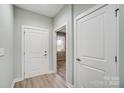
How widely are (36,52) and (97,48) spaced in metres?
2.53

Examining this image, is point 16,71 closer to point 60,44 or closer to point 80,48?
point 80,48

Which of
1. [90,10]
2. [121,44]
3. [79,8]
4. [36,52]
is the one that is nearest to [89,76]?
[121,44]

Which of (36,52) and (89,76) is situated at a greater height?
(36,52)

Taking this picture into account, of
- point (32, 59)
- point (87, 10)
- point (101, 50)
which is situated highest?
point (87, 10)

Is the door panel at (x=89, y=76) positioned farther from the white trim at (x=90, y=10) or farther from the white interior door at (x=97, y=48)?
the white trim at (x=90, y=10)

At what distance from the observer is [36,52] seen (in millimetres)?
3568

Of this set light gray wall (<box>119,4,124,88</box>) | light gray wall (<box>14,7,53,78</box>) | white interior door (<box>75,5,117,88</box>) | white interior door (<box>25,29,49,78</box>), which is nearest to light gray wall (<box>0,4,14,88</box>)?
light gray wall (<box>14,7,53,78</box>)

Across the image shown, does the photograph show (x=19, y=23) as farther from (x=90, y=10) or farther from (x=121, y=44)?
(x=121, y=44)

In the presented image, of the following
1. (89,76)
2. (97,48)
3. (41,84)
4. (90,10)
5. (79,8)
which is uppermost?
(79,8)

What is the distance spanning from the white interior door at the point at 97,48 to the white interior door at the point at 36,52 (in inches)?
73.5

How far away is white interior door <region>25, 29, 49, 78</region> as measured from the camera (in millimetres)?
3373
